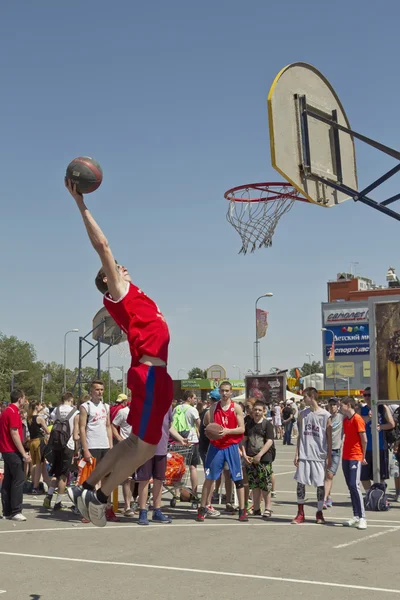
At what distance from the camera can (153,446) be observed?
21.1ft

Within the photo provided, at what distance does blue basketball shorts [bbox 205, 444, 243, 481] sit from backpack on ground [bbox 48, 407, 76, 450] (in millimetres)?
2819

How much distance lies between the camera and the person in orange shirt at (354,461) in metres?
11.5

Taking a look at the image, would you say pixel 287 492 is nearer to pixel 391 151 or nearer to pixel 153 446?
pixel 391 151

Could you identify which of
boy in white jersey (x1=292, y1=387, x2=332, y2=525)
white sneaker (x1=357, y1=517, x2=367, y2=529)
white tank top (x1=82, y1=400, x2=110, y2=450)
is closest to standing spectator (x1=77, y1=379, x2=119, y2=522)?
white tank top (x1=82, y1=400, x2=110, y2=450)

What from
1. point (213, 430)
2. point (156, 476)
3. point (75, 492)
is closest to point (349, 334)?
point (213, 430)

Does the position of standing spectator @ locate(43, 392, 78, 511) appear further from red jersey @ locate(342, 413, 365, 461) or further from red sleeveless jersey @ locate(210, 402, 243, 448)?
red jersey @ locate(342, 413, 365, 461)

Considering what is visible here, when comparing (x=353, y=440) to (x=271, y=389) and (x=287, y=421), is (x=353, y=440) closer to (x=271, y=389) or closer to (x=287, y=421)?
(x=287, y=421)

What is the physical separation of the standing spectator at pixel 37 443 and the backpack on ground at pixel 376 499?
6516mm

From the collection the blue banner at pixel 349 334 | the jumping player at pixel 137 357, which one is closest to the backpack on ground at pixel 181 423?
the jumping player at pixel 137 357

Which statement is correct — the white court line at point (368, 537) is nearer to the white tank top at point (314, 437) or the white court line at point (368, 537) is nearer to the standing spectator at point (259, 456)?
the white tank top at point (314, 437)

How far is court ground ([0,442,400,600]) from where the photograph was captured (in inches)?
297

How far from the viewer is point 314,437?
488 inches

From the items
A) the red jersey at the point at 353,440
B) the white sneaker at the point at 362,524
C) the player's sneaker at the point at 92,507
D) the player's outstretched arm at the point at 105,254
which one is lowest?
the white sneaker at the point at 362,524

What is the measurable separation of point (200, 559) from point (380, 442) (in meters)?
6.68
